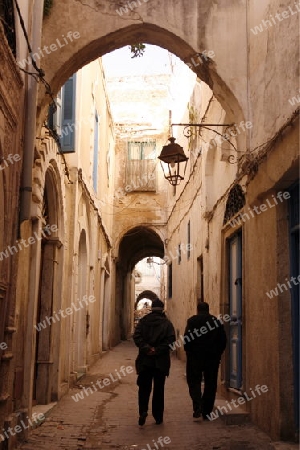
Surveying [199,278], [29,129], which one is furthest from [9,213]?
[199,278]

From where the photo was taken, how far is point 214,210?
1038 cm

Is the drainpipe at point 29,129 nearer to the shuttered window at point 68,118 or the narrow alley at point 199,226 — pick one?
the narrow alley at point 199,226

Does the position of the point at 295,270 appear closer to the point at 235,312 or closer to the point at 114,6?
the point at 235,312

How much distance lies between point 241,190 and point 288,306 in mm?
2538

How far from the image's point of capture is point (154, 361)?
6.98 metres

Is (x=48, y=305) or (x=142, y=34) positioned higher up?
(x=142, y=34)

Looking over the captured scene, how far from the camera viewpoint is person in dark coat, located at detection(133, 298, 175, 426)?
6.96 meters

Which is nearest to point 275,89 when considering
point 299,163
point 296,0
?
point 296,0

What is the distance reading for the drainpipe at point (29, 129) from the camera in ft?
20.0

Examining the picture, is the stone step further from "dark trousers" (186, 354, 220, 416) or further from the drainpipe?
the drainpipe

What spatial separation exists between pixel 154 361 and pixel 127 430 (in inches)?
34.1

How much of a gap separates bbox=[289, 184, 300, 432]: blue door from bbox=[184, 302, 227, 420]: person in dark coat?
1.66 metres

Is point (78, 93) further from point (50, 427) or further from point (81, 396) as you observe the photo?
point (50, 427)

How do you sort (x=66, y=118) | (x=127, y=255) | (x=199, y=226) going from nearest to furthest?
(x=66, y=118), (x=199, y=226), (x=127, y=255)
